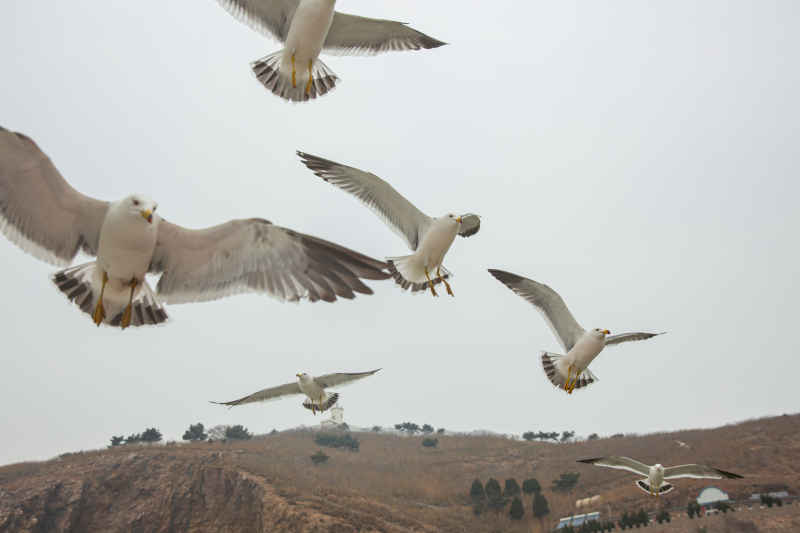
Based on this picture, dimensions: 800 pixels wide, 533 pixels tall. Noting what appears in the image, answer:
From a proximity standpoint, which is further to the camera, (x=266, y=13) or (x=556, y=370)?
(x=556, y=370)

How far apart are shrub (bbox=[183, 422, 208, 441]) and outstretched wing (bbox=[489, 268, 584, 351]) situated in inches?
1878

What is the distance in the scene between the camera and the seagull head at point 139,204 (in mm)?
4230

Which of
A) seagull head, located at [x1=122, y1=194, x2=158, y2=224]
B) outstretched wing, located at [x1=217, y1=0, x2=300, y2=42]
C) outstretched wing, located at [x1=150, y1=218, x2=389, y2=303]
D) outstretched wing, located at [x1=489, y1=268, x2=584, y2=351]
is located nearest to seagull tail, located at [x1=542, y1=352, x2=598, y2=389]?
outstretched wing, located at [x1=489, y1=268, x2=584, y2=351]

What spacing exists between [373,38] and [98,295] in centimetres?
593

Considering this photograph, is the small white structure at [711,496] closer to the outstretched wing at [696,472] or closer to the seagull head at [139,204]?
the outstretched wing at [696,472]

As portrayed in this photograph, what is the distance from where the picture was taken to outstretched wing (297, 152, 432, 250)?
946 centimetres

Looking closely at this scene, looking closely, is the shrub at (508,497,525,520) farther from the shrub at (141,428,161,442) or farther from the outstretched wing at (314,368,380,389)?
the shrub at (141,428,161,442)

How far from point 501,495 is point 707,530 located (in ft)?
46.8

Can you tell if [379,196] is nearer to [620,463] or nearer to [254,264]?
[254,264]

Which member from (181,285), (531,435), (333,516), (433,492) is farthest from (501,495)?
(181,285)

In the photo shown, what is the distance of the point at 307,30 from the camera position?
7.29 meters

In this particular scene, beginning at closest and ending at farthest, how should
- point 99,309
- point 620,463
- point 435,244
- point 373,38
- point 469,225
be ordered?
1. point 99,309
2. point 373,38
3. point 435,244
4. point 469,225
5. point 620,463

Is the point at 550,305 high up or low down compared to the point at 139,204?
up

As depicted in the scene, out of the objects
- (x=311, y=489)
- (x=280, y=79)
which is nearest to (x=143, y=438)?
(x=311, y=489)
